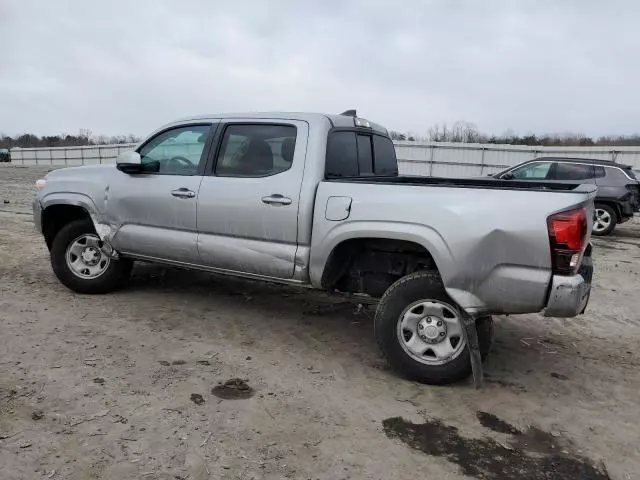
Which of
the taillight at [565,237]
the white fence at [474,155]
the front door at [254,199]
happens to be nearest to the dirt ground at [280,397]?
the front door at [254,199]

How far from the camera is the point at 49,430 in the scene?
297cm

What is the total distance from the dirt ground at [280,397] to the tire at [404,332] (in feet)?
0.40

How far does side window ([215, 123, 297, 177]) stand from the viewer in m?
4.39

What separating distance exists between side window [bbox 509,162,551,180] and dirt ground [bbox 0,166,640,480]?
7280mm

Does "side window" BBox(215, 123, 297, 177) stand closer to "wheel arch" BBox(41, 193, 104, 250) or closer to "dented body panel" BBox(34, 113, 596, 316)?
Result: "dented body panel" BBox(34, 113, 596, 316)

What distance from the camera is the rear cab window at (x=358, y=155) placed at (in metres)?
4.43

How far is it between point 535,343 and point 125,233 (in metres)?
3.98

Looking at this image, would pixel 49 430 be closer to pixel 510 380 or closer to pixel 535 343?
pixel 510 380

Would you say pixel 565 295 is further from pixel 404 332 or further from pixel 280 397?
pixel 280 397

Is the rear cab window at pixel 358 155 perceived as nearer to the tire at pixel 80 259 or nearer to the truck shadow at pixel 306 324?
the truck shadow at pixel 306 324

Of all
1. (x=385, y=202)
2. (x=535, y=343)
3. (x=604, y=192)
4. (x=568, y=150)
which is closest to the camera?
(x=385, y=202)

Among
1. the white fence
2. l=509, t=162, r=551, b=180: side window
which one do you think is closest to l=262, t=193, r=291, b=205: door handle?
l=509, t=162, r=551, b=180: side window

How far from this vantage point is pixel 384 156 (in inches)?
215

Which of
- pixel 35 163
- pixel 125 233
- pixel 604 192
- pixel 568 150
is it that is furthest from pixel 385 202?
pixel 35 163
